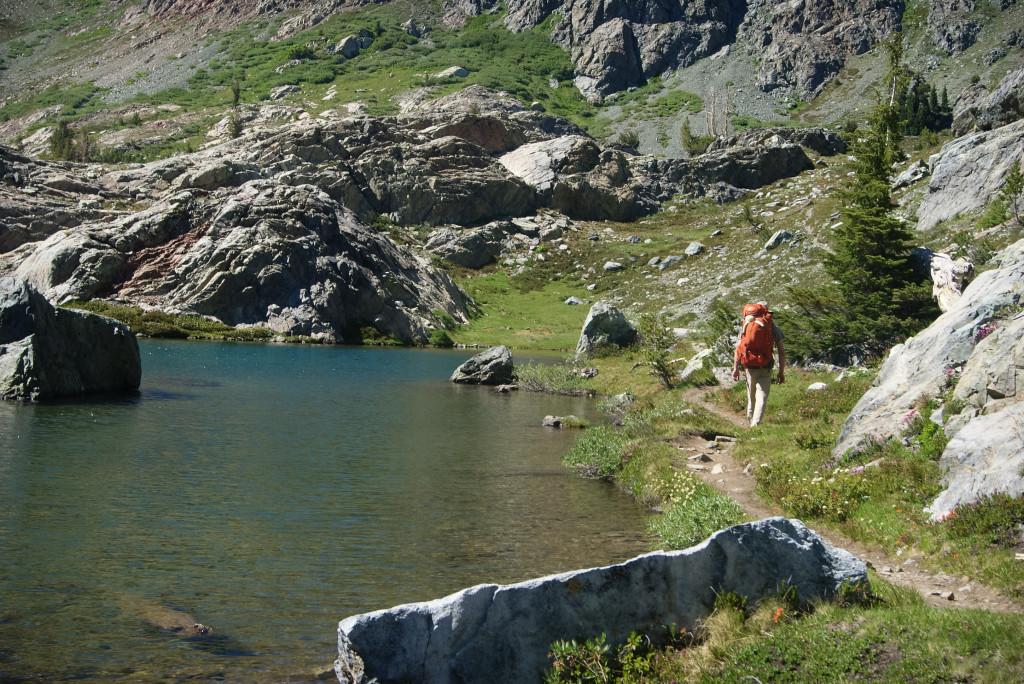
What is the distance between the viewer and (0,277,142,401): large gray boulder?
29.5 metres

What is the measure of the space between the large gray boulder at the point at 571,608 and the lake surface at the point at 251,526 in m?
2.12

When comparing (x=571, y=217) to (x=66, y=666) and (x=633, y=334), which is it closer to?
(x=633, y=334)

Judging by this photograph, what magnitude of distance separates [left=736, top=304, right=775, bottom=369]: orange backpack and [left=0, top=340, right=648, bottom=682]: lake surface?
5.20 meters

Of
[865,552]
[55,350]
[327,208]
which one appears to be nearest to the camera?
[865,552]

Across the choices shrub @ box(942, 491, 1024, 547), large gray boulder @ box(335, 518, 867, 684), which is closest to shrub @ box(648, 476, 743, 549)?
large gray boulder @ box(335, 518, 867, 684)

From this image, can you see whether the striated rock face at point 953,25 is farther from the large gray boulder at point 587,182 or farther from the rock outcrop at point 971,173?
the rock outcrop at point 971,173

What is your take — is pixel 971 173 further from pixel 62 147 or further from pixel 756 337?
pixel 62 147

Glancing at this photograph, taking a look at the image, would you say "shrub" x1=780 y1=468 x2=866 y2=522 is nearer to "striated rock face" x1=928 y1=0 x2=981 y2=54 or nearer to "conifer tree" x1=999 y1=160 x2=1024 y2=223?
"conifer tree" x1=999 y1=160 x2=1024 y2=223

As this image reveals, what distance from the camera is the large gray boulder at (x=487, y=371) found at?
47.8 meters

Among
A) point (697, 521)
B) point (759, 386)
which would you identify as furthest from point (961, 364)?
point (697, 521)

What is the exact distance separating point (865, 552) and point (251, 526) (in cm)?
1179

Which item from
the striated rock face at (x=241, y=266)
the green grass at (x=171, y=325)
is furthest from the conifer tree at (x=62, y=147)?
the green grass at (x=171, y=325)

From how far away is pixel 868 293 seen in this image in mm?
30609

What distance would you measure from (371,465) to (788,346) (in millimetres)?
19671
